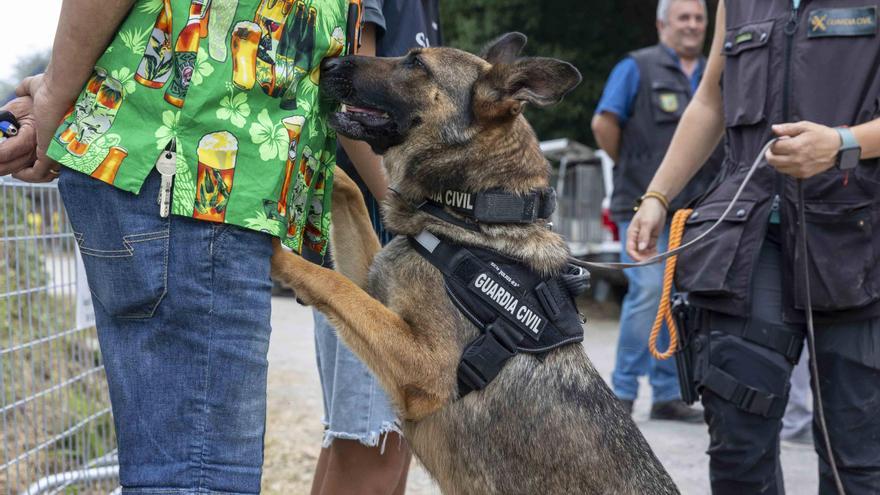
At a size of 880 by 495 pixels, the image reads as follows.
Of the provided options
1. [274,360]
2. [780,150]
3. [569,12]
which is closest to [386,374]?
[780,150]

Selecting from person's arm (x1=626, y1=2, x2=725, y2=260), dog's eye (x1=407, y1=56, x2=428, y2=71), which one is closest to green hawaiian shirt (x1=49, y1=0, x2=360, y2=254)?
dog's eye (x1=407, y1=56, x2=428, y2=71)

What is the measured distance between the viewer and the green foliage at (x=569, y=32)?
16891mm

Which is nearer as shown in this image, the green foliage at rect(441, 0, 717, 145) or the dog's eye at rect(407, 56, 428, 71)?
the dog's eye at rect(407, 56, 428, 71)

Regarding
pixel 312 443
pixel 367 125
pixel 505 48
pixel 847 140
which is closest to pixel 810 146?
pixel 847 140

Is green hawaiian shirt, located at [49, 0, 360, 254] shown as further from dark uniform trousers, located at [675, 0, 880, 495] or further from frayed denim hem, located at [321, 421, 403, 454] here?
dark uniform trousers, located at [675, 0, 880, 495]

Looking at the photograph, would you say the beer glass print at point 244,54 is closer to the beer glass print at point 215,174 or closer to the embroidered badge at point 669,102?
the beer glass print at point 215,174

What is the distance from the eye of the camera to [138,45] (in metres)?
1.85

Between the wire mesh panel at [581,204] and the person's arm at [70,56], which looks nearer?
the person's arm at [70,56]

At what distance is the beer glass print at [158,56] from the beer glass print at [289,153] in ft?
0.91

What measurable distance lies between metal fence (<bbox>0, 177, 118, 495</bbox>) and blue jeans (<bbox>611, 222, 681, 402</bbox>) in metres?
3.54

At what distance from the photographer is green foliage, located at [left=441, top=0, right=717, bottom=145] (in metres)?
16.9

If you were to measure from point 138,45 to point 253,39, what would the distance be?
0.79ft

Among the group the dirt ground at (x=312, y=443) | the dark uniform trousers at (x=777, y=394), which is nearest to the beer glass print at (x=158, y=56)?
the dark uniform trousers at (x=777, y=394)

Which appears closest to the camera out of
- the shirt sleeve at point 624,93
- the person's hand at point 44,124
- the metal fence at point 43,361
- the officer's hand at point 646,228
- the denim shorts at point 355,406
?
the person's hand at point 44,124
